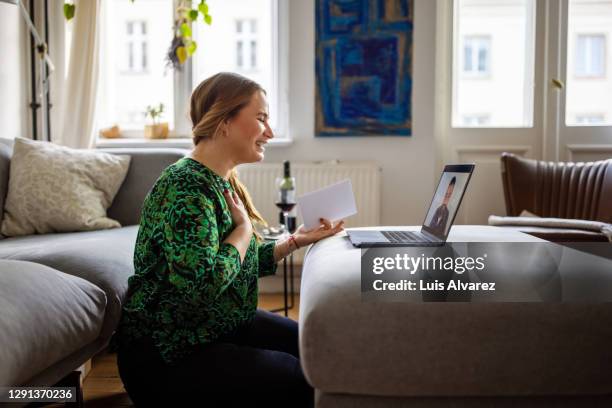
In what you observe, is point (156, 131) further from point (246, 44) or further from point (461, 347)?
point (461, 347)

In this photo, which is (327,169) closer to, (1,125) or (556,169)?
(556,169)

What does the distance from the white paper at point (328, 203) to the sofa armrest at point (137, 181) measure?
117 cm

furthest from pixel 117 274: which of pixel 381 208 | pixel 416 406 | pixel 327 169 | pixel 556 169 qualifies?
pixel 556 169

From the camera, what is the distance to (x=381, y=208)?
3432 millimetres

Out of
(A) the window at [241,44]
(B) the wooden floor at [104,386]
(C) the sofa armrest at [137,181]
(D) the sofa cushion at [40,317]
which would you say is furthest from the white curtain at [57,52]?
(D) the sofa cushion at [40,317]

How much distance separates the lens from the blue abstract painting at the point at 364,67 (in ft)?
10.9

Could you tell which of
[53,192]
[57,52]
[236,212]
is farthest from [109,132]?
[236,212]

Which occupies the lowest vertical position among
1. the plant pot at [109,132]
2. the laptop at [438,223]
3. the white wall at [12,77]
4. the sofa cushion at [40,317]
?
the sofa cushion at [40,317]

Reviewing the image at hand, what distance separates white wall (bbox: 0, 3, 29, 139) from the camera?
3.13 m

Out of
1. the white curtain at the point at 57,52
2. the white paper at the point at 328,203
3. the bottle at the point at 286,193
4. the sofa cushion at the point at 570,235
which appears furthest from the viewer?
the white curtain at the point at 57,52

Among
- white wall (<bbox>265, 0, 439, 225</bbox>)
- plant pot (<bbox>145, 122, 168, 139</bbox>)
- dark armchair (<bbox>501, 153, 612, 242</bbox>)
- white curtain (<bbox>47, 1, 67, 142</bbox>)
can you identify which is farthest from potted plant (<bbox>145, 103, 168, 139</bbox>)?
dark armchair (<bbox>501, 153, 612, 242</bbox>)

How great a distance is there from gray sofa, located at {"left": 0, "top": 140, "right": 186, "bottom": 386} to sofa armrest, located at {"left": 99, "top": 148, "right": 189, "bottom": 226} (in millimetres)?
373

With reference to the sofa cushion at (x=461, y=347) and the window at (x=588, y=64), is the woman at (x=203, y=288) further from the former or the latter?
the window at (x=588, y=64)

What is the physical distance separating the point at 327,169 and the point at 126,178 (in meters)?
1.17
